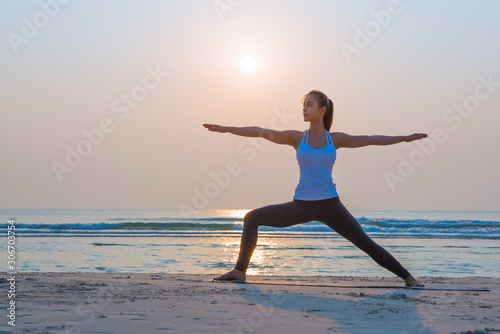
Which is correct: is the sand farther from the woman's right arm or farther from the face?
the face

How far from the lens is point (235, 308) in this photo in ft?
15.7

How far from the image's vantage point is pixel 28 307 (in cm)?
464

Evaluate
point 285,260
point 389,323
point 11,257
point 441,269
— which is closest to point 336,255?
point 285,260

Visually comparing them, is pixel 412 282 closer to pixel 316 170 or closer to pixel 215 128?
pixel 316 170

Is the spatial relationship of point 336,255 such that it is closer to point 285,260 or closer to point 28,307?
point 285,260

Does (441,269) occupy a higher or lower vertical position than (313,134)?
lower

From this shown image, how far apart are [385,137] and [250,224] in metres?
1.67

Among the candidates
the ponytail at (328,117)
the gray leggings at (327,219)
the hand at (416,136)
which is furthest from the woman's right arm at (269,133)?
the hand at (416,136)

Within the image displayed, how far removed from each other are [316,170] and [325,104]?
74cm

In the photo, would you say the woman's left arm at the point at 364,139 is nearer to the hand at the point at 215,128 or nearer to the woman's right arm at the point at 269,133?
the woman's right arm at the point at 269,133

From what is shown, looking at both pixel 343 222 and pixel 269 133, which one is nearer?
pixel 343 222

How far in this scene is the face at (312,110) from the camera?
6.23 m

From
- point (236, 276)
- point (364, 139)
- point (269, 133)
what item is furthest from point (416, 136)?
point (236, 276)

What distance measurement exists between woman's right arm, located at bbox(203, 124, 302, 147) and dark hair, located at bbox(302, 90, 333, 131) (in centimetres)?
32
